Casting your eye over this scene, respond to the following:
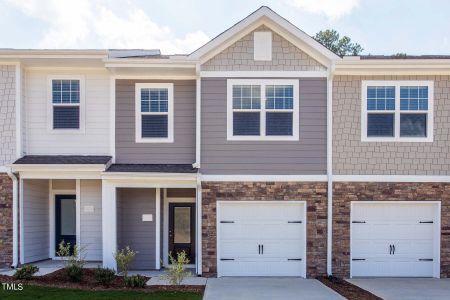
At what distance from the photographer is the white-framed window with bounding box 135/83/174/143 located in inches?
541

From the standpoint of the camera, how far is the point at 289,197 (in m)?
13.3

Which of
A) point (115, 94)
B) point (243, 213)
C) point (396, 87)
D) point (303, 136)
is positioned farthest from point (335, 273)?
point (115, 94)

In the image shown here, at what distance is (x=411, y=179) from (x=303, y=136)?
3159 millimetres

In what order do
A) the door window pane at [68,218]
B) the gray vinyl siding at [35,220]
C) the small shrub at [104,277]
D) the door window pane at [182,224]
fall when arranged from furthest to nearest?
1. the door window pane at [68,218]
2. the door window pane at [182,224]
3. the gray vinyl siding at [35,220]
4. the small shrub at [104,277]

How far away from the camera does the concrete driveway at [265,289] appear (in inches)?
424

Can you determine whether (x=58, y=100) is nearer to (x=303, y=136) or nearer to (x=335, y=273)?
(x=303, y=136)

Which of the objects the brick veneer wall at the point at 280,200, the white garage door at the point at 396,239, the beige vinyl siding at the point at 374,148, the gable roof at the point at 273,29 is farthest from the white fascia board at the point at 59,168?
the white garage door at the point at 396,239

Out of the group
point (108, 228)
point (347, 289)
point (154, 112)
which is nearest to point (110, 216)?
point (108, 228)

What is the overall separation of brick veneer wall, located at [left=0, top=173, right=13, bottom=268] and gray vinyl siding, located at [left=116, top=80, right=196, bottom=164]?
10.1ft

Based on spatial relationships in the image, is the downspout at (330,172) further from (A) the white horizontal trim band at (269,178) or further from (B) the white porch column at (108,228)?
(B) the white porch column at (108,228)

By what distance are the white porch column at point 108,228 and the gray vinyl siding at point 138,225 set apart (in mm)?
924

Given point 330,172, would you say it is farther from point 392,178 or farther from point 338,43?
point 338,43

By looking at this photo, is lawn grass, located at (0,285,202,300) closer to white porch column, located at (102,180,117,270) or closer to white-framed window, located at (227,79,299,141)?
white porch column, located at (102,180,117,270)

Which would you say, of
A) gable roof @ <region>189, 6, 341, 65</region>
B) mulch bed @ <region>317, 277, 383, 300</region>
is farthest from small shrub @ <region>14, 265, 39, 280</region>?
mulch bed @ <region>317, 277, 383, 300</region>
